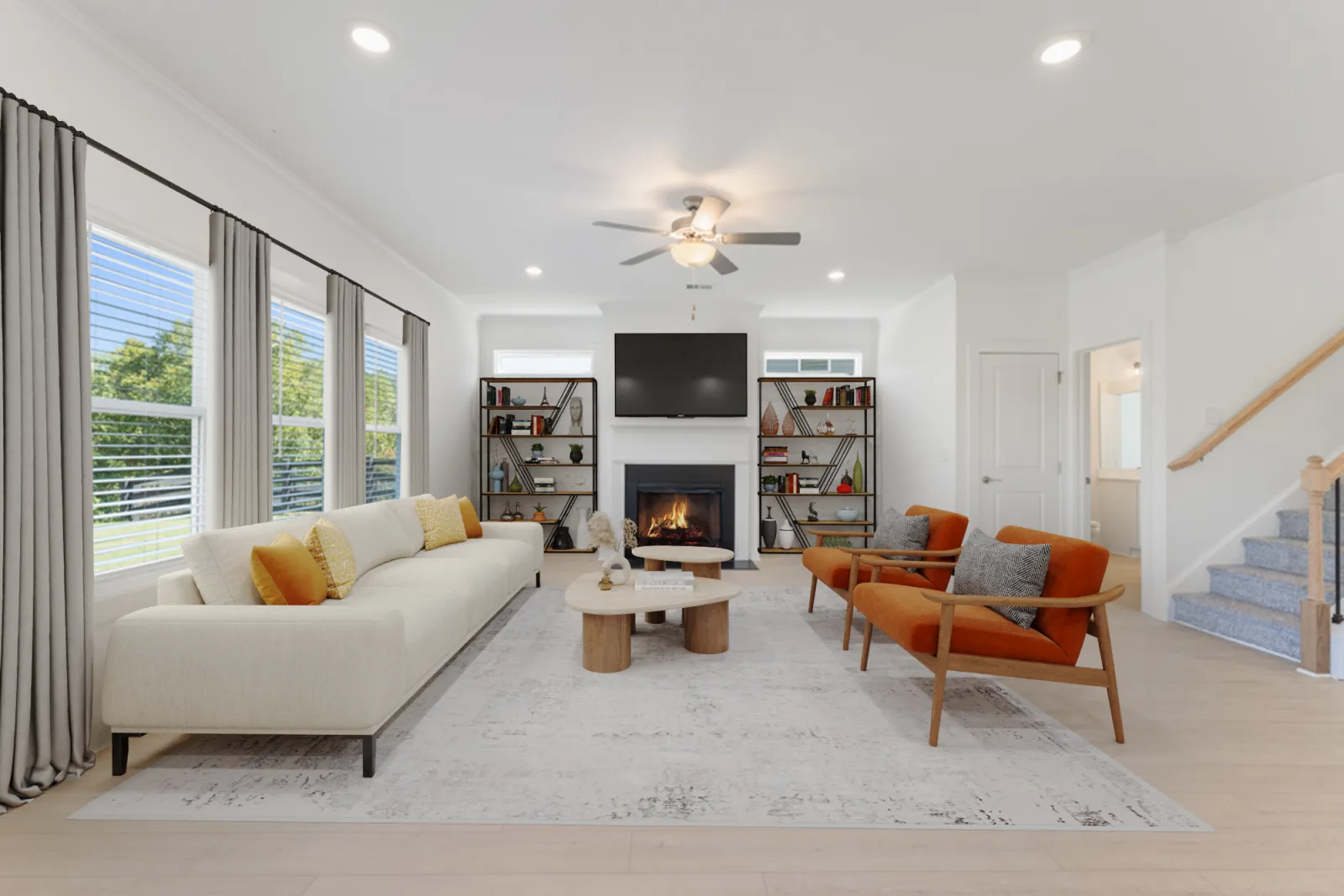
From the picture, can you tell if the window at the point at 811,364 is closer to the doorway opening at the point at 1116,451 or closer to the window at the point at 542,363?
the window at the point at 542,363

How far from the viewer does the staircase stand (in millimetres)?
3822

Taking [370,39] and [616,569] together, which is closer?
[370,39]

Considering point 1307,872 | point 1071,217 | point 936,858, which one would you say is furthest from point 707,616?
point 1071,217

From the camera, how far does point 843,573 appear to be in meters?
4.17

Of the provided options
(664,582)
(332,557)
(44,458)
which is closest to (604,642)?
(664,582)

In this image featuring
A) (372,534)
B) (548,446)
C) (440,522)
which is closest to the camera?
(372,534)

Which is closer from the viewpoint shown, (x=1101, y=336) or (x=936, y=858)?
(x=936, y=858)

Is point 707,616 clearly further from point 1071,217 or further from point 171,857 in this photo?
point 1071,217

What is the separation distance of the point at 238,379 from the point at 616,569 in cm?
219

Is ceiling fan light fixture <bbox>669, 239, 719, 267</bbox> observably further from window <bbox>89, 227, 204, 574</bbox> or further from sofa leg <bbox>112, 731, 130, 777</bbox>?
sofa leg <bbox>112, 731, 130, 777</bbox>

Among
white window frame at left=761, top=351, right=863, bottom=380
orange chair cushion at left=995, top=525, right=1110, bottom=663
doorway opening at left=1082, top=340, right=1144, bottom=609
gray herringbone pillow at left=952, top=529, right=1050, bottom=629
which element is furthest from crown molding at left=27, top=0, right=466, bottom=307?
doorway opening at left=1082, top=340, right=1144, bottom=609

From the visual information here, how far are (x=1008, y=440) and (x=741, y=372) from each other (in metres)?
2.59

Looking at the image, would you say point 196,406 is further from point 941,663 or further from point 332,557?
point 941,663

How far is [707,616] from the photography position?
12.2ft
